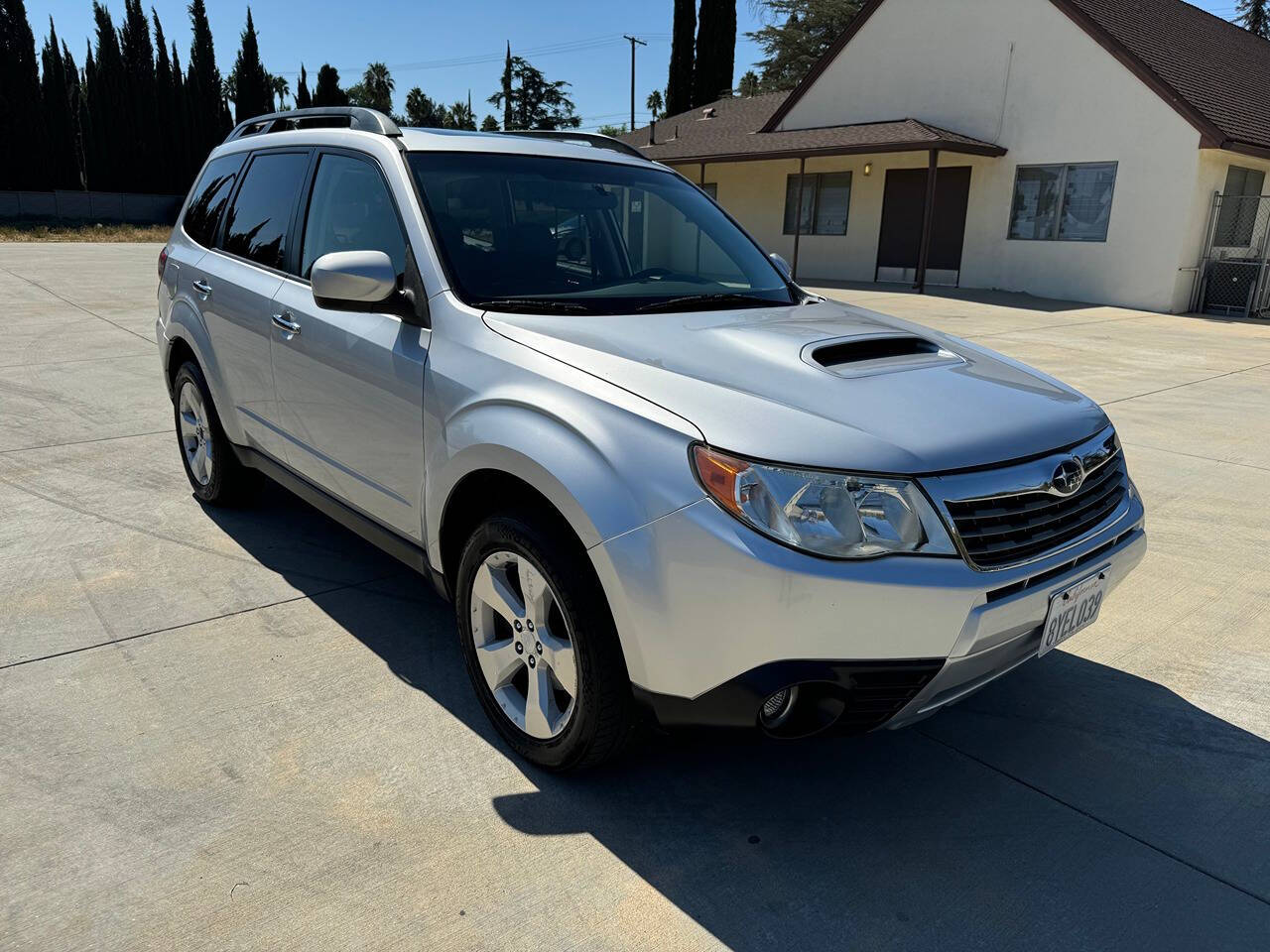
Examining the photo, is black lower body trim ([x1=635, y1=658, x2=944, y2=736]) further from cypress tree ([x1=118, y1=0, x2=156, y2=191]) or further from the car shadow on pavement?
cypress tree ([x1=118, y1=0, x2=156, y2=191])

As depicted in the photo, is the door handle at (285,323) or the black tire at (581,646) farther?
the door handle at (285,323)

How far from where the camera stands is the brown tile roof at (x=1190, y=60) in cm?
1650

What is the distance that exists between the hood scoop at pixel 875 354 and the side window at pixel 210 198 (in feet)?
10.7

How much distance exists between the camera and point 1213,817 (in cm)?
267

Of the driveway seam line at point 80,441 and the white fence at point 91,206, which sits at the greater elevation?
the white fence at point 91,206

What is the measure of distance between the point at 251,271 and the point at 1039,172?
1855cm

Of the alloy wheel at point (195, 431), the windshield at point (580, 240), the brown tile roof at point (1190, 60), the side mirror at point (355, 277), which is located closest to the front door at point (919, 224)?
the brown tile roof at point (1190, 60)

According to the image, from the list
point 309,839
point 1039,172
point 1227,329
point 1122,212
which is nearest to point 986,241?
point 1039,172

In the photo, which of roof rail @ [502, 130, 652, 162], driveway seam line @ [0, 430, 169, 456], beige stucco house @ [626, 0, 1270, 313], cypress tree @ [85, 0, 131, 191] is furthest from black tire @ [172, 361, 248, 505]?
cypress tree @ [85, 0, 131, 191]

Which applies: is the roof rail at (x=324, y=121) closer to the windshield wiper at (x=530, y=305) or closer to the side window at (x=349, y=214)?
the side window at (x=349, y=214)

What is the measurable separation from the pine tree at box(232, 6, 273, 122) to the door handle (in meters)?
50.6

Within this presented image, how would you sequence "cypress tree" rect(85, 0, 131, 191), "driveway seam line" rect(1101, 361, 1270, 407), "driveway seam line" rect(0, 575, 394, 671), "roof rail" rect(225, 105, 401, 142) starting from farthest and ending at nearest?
"cypress tree" rect(85, 0, 131, 191) < "driveway seam line" rect(1101, 361, 1270, 407) < "roof rail" rect(225, 105, 401, 142) < "driveway seam line" rect(0, 575, 394, 671)

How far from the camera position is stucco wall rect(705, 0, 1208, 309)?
16969 millimetres

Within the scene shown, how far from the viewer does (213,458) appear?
4.70m
